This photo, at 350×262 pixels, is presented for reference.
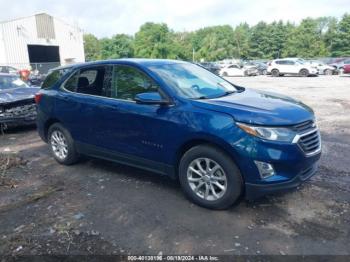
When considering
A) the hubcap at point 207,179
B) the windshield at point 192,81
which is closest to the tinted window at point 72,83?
the windshield at point 192,81

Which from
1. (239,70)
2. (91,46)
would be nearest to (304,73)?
(239,70)

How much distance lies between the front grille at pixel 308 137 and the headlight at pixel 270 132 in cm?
16

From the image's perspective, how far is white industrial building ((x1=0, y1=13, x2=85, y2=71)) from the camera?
32.7 metres

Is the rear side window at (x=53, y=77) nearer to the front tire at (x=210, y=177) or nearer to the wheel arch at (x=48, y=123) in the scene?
the wheel arch at (x=48, y=123)

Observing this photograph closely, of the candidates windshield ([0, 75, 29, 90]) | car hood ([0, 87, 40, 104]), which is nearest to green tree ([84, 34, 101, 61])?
windshield ([0, 75, 29, 90])

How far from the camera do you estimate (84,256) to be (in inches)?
132

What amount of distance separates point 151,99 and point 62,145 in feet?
7.92

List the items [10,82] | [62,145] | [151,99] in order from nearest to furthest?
[151,99]
[62,145]
[10,82]

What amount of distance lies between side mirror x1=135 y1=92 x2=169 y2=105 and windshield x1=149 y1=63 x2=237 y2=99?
24cm

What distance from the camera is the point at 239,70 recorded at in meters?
36.9

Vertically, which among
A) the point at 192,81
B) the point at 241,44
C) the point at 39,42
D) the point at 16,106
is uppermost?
the point at 39,42

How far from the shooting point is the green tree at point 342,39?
2653 inches

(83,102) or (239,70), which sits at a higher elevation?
(83,102)

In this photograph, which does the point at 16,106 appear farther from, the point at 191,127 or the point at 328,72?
the point at 328,72
